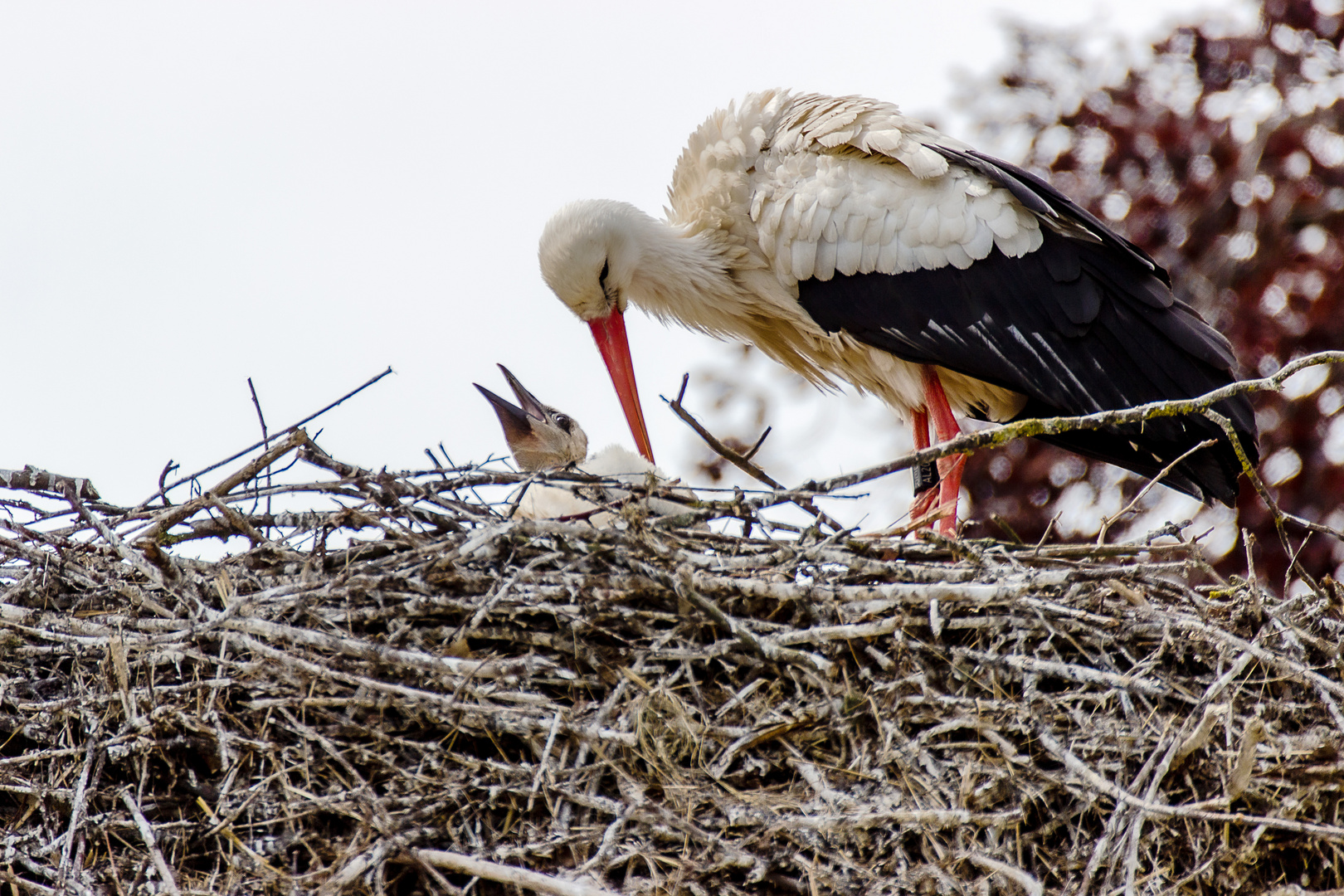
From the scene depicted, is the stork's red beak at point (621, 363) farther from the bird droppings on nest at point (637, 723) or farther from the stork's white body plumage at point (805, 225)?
the bird droppings on nest at point (637, 723)

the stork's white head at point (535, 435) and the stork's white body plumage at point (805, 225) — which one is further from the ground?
the stork's white body plumage at point (805, 225)

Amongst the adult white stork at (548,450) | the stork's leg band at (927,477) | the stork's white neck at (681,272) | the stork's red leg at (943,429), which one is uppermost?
the stork's white neck at (681,272)

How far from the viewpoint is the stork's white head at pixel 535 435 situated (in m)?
3.89

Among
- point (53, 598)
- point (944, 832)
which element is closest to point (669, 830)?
point (944, 832)

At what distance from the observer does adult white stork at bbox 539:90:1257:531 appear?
12.9ft

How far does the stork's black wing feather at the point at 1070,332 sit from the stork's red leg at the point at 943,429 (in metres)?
0.18

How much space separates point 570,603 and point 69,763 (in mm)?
955

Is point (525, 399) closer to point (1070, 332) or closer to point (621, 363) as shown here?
point (621, 363)

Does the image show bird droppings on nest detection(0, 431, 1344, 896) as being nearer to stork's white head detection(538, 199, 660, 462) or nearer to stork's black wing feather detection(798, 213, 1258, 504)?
stork's black wing feather detection(798, 213, 1258, 504)

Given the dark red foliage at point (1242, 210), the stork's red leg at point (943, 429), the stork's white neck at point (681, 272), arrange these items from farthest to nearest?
the dark red foliage at point (1242, 210), the stork's white neck at point (681, 272), the stork's red leg at point (943, 429)

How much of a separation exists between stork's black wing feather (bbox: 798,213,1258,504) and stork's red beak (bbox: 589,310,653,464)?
632 mm

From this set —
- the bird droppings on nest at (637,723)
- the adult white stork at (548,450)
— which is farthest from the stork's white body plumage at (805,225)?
the bird droppings on nest at (637,723)

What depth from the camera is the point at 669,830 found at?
7.80ft

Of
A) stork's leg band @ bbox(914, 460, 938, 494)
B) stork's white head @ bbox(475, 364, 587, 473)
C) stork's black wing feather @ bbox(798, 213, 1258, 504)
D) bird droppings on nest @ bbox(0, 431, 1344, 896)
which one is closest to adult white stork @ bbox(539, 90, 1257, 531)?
stork's black wing feather @ bbox(798, 213, 1258, 504)
